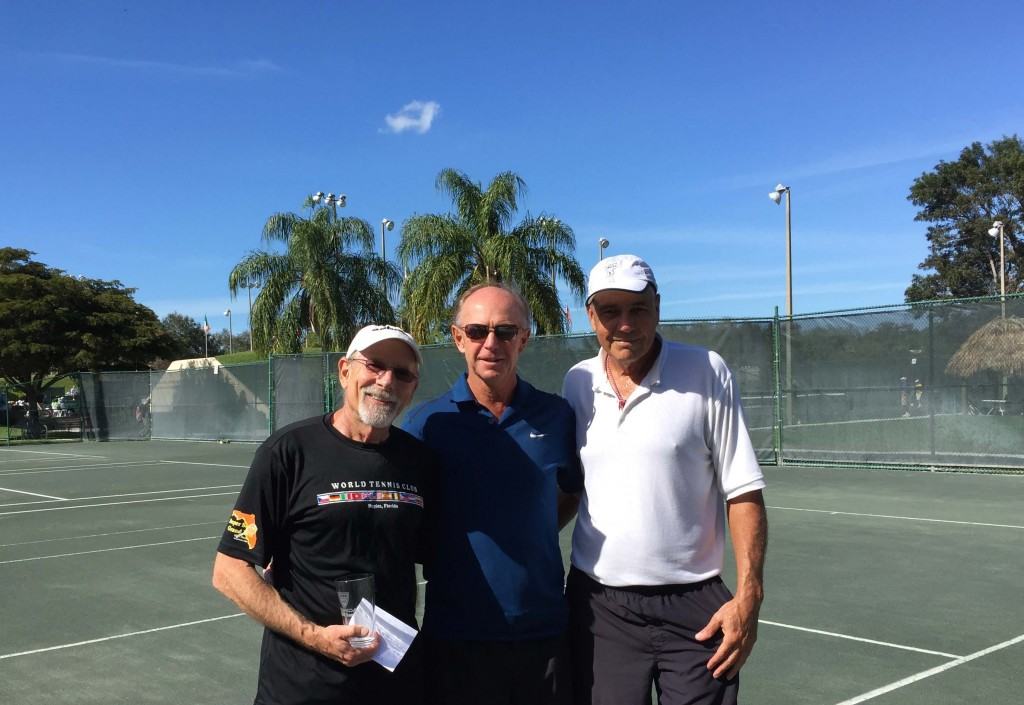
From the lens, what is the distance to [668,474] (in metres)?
3.01

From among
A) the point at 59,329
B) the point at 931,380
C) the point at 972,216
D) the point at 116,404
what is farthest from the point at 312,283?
the point at 972,216

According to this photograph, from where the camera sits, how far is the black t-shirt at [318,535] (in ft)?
9.02

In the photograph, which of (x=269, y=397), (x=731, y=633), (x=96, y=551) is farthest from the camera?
(x=269, y=397)

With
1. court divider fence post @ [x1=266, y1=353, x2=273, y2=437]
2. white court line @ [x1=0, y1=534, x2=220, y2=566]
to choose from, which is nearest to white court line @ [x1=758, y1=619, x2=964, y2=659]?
white court line @ [x1=0, y1=534, x2=220, y2=566]

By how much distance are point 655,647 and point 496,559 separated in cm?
57

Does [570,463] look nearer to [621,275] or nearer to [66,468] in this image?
[621,275]

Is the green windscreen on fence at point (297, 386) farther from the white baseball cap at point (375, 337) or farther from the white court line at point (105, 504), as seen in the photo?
the white baseball cap at point (375, 337)

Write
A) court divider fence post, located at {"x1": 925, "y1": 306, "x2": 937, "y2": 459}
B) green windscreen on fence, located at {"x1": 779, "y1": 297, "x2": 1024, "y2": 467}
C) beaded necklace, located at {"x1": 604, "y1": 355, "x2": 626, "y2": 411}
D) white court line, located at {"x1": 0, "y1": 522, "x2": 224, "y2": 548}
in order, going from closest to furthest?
beaded necklace, located at {"x1": 604, "y1": 355, "x2": 626, "y2": 411}, white court line, located at {"x1": 0, "y1": 522, "x2": 224, "y2": 548}, green windscreen on fence, located at {"x1": 779, "y1": 297, "x2": 1024, "y2": 467}, court divider fence post, located at {"x1": 925, "y1": 306, "x2": 937, "y2": 459}

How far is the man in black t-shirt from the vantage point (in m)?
2.72

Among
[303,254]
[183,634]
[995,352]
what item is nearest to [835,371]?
[995,352]

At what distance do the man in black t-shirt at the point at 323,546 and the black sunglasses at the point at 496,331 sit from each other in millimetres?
410

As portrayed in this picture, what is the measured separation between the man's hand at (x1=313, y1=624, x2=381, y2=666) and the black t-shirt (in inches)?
3.4

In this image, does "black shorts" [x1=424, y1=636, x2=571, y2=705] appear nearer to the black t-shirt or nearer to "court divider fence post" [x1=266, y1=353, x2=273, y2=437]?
the black t-shirt

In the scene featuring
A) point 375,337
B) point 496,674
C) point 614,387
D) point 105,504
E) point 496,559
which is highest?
point 375,337
